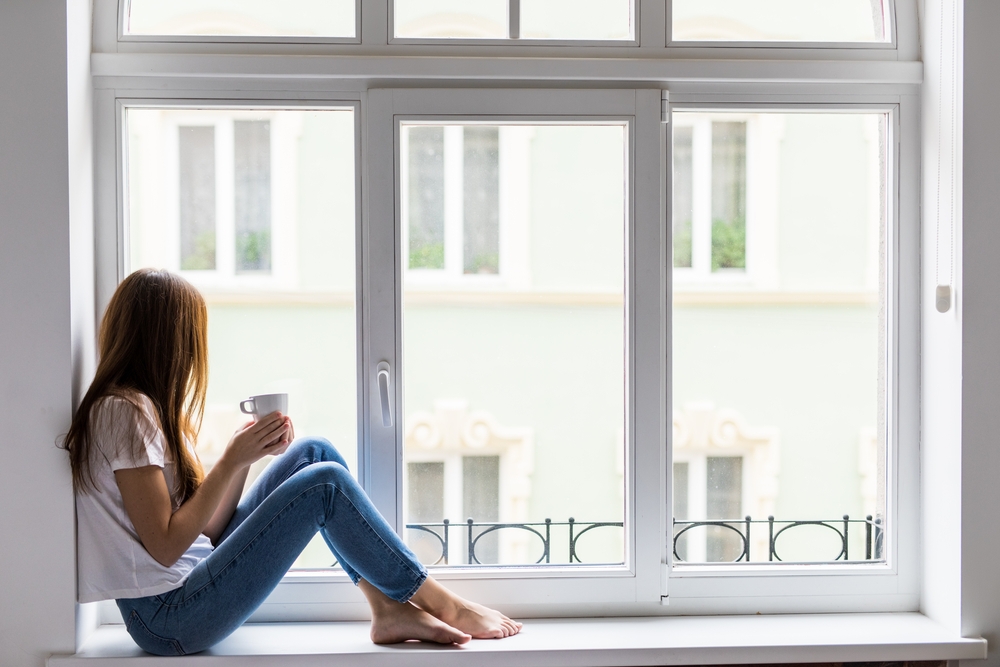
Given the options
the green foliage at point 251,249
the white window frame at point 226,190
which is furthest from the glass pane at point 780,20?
the green foliage at point 251,249

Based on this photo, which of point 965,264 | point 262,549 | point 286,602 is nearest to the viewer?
point 262,549

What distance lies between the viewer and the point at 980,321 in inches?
69.7

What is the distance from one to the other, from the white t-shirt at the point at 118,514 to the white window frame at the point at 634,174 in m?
0.36

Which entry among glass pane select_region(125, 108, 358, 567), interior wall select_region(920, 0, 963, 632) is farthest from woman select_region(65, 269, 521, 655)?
interior wall select_region(920, 0, 963, 632)

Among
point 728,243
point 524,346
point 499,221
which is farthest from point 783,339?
point 499,221

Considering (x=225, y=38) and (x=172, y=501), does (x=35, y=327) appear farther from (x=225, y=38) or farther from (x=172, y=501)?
(x=225, y=38)

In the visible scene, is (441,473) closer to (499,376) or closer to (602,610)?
(499,376)

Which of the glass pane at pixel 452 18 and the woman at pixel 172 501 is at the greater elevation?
the glass pane at pixel 452 18

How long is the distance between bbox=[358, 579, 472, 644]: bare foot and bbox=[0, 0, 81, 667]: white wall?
0.63 m

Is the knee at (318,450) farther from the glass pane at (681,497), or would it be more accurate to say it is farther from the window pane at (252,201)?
the glass pane at (681,497)

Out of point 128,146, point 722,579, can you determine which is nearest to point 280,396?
point 128,146

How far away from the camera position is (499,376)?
75.7 inches

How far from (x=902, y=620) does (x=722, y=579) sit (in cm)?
42

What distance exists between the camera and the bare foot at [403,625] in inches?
67.7
